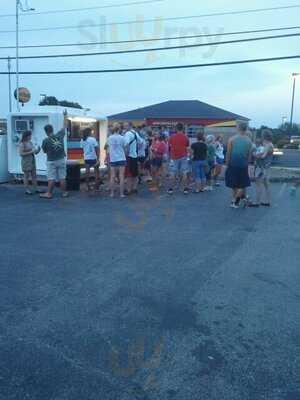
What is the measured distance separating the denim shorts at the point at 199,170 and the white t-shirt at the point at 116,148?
81.9 inches

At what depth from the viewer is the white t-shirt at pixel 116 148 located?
1077cm

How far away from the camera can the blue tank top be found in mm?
9406

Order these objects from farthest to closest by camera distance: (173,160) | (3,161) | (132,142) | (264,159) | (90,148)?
(3,161), (173,160), (90,148), (132,142), (264,159)

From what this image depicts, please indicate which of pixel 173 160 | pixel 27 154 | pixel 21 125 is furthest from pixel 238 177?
pixel 21 125

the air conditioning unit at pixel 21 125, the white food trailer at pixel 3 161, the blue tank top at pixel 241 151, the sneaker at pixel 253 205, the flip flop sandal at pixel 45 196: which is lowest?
the flip flop sandal at pixel 45 196

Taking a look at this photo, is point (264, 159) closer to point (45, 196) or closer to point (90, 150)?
point (90, 150)

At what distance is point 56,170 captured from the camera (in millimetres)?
10945

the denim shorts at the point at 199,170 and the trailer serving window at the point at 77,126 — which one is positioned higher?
the trailer serving window at the point at 77,126

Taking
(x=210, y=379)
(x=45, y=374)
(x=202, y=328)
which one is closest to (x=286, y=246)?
(x=202, y=328)

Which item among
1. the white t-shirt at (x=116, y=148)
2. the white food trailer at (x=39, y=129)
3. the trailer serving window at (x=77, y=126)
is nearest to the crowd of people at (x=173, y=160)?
the white t-shirt at (x=116, y=148)

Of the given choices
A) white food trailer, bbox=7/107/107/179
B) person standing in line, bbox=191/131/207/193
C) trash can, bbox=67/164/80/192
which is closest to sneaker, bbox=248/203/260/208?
person standing in line, bbox=191/131/207/193

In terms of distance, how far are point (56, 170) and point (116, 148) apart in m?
1.61

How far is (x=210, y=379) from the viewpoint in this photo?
9.87 ft

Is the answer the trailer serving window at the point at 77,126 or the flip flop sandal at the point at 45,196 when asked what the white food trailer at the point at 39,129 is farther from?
the flip flop sandal at the point at 45,196
